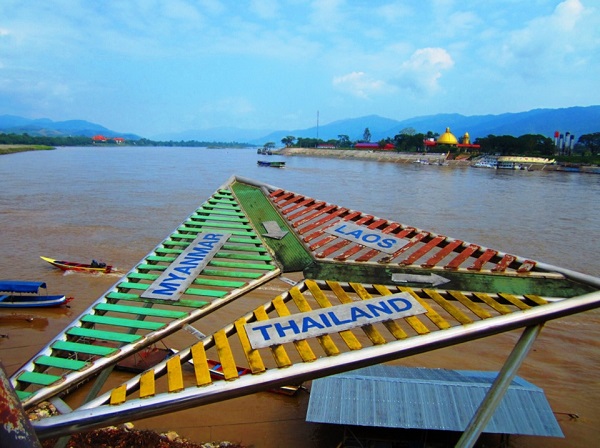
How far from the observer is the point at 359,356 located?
263 centimetres

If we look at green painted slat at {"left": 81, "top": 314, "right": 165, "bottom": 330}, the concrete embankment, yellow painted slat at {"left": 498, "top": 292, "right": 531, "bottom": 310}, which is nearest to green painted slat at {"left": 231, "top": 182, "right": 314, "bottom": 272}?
green painted slat at {"left": 81, "top": 314, "right": 165, "bottom": 330}

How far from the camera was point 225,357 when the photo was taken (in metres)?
2.77

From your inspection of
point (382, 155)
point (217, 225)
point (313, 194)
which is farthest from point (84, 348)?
point (382, 155)

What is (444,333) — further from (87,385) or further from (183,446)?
(87,385)

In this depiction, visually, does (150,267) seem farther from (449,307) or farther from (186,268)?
(449,307)

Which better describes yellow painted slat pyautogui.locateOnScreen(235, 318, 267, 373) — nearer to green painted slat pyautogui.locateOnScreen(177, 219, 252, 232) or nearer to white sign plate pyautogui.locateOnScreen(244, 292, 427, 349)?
white sign plate pyautogui.locateOnScreen(244, 292, 427, 349)

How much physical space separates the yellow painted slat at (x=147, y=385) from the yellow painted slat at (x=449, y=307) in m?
1.93

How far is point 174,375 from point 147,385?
0.51 feet

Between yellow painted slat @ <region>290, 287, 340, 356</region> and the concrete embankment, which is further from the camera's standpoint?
the concrete embankment

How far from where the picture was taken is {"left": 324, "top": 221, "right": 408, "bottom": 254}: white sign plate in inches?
174

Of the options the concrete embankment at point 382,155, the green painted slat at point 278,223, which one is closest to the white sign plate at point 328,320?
the green painted slat at point 278,223

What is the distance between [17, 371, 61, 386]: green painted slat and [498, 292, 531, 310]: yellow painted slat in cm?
306

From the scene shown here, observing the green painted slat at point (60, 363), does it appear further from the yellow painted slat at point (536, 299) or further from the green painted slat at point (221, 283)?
the yellow painted slat at point (536, 299)

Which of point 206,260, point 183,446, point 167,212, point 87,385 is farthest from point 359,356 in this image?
point 167,212
